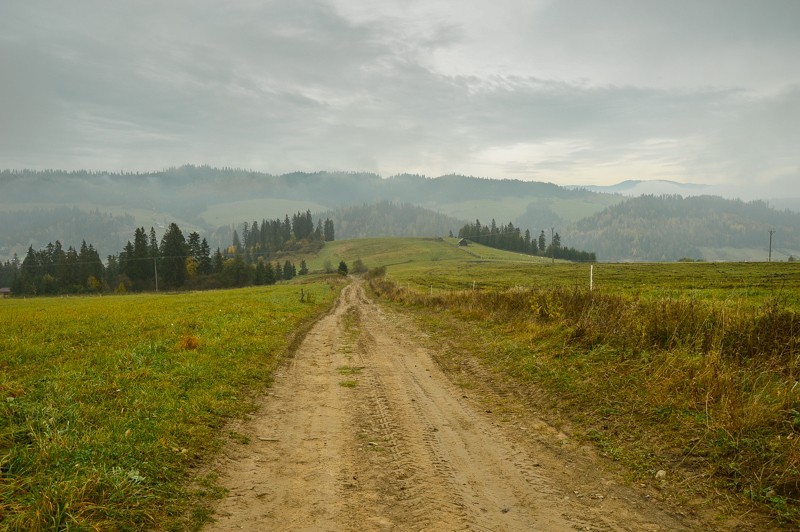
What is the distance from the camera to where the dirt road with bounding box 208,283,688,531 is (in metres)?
5.03

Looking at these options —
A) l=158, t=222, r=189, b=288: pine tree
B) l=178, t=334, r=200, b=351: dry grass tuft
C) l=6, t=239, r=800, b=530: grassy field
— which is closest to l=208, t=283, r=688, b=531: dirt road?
l=6, t=239, r=800, b=530: grassy field

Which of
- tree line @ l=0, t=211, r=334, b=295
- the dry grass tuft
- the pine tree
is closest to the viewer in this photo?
the dry grass tuft

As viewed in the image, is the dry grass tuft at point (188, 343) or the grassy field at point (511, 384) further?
the dry grass tuft at point (188, 343)

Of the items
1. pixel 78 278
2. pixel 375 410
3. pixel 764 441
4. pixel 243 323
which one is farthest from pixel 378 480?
pixel 78 278

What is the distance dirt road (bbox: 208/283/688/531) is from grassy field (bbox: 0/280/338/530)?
75 cm

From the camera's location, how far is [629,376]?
940 centimetres

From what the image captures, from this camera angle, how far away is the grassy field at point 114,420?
4.71m

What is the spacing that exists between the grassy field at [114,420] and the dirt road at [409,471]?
0.75 meters

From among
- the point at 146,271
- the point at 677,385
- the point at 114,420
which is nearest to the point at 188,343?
the point at 114,420

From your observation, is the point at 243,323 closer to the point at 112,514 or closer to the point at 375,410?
the point at 375,410

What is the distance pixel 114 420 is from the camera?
7066mm

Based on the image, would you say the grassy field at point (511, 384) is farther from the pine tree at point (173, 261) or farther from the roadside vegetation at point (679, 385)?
the pine tree at point (173, 261)

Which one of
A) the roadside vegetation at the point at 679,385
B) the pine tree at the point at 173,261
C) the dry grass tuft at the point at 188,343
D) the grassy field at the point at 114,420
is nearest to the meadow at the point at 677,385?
the roadside vegetation at the point at 679,385

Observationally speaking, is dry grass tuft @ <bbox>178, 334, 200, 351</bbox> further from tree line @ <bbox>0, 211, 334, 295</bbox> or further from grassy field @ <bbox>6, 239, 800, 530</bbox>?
tree line @ <bbox>0, 211, 334, 295</bbox>
